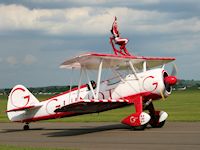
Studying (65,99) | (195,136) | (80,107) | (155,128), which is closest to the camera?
(195,136)

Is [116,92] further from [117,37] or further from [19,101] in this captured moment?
[19,101]

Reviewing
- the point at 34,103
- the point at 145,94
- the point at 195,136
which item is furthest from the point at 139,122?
the point at 34,103

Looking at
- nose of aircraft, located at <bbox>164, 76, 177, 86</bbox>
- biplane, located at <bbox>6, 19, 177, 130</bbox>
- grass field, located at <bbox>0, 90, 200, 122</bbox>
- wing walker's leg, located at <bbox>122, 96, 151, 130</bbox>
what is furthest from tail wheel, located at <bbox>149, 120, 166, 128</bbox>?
grass field, located at <bbox>0, 90, 200, 122</bbox>

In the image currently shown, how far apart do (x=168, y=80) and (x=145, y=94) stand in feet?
3.72

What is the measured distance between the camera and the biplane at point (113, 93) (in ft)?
57.9

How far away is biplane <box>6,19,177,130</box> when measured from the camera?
57.9 ft

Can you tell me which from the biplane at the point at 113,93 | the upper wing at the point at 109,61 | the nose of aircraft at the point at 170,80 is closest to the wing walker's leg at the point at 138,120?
the biplane at the point at 113,93

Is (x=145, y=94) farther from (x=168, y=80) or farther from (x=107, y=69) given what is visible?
(x=107, y=69)

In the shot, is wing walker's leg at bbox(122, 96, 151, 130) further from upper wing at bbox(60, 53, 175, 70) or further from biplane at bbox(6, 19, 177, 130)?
Result: upper wing at bbox(60, 53, 175, 70)

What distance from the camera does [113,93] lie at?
62.5ft

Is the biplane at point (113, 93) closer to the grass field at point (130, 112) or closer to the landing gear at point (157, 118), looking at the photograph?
the landing gear at point (157, 118)

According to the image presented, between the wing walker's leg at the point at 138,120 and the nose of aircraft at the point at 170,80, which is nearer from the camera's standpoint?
the wing walker's leg at the point at 138,120

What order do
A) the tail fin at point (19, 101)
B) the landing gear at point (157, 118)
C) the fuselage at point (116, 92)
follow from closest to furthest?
the fuselage at point (116, 92) → the landing gear at point (157, 118) → the tail fin at point (19, 101)

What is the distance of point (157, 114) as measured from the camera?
62.6 feet
